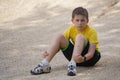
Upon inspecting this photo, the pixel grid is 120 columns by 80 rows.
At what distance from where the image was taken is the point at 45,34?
793 cm

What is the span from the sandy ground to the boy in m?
0.10

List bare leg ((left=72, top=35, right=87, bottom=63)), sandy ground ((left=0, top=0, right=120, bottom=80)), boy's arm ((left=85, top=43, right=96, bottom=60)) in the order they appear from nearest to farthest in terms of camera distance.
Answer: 1. bare leg ((left=72, top=35, right=87, bottom=63))
2. boy's arm ((left=85, top=43, right=96, bottom=60))
3. sandy ground ((left=0, top=0, right=120, bottom=80))

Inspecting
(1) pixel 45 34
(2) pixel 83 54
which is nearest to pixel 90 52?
(2) pixel 83 54

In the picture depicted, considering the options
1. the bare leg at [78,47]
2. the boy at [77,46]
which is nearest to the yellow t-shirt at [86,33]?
the boy at [77,46]

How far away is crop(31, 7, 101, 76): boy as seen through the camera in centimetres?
425

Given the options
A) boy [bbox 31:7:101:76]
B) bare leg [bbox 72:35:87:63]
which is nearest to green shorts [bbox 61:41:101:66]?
boy [bbox 31:7:101:76]

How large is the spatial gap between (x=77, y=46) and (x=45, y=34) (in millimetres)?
3740

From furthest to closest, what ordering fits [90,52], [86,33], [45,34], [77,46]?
1. [45,34]
2. [86,33]
3. [90,52]
4. [77,46]

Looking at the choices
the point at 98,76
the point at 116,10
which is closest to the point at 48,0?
the point at 116,10

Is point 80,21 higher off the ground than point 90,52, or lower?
higher

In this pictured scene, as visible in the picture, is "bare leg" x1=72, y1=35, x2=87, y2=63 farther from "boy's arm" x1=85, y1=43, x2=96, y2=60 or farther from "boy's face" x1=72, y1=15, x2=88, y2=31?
"boy's face" x1=72, y1=15, x2=88, y2=31

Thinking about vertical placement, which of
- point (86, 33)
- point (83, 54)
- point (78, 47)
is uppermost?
point (86, 33)

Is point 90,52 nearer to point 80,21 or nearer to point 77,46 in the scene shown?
point 77,46

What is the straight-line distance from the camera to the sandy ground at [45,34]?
175 inches
